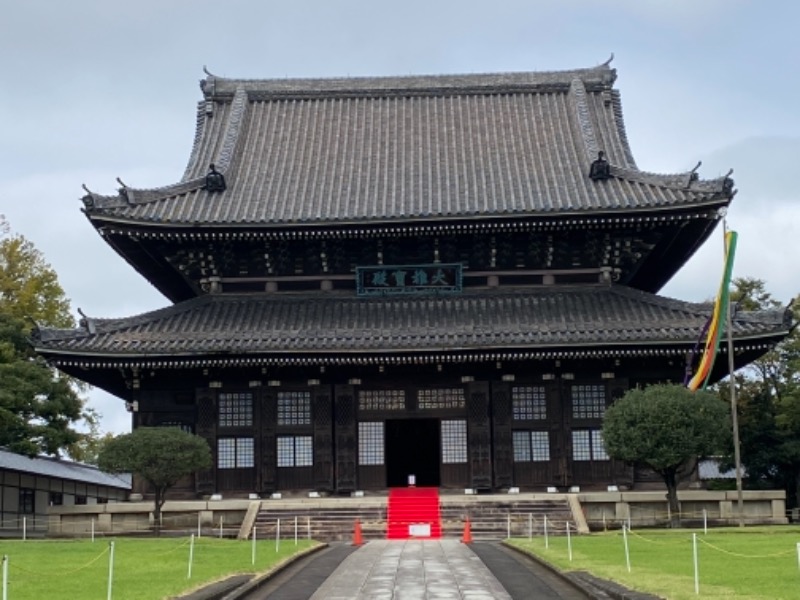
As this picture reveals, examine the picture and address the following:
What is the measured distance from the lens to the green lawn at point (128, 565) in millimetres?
20312

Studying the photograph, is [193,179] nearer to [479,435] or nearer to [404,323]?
[404,323]

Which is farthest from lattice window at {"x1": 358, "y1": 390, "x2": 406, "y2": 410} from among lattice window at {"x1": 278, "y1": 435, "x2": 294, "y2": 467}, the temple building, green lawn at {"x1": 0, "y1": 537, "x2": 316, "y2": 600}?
green lawn at {"x1": 0, "y1": 537, "x2": 316, "y2": 600}

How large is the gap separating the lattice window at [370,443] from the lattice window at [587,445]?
671 cm

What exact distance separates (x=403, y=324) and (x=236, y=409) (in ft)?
21.6

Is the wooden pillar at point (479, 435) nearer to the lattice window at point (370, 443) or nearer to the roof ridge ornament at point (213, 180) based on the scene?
the lattice window at point (370, 443)

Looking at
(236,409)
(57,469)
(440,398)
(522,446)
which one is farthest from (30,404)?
(522,446)

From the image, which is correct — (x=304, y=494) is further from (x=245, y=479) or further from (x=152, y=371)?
(x=152, y=371)

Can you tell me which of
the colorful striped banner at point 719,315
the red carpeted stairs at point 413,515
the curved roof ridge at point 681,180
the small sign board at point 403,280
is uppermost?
the curved roof ridge at point 681,180

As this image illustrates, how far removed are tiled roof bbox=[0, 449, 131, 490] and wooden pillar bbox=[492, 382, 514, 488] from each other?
15950 mm

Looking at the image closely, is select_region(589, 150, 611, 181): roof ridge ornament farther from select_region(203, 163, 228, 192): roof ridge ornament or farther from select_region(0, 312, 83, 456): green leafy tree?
select_region(0, 312, 83, 456): green leafy tree

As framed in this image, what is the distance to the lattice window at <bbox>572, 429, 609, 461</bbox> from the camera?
38750 millimetres

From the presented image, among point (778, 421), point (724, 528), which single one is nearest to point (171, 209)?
point (724, 528)

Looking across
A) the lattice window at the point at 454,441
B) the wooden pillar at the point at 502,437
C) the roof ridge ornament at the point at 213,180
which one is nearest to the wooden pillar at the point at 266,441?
the lattice window at the point at 454,441

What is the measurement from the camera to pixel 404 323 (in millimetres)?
39656
